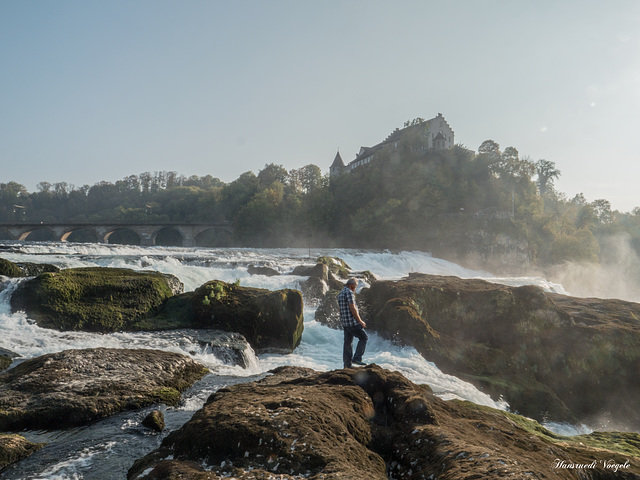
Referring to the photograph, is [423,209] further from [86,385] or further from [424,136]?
[86,385]

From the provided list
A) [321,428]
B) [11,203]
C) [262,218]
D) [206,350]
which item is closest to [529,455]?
[321,428]

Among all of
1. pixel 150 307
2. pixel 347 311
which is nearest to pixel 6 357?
pixel 150 307

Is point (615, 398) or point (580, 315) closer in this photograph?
point (615, 398)

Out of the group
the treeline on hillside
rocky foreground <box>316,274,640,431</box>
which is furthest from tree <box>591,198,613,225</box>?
rocky foreground <box>316,274,640,431</box>

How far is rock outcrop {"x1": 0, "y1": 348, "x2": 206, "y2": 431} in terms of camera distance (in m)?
5.59

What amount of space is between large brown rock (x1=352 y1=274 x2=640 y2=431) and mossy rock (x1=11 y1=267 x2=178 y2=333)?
7.07m

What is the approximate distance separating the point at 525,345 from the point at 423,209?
5819cm

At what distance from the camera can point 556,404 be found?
995 cm

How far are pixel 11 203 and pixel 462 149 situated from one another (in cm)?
12432

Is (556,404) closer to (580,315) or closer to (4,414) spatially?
(580,315)

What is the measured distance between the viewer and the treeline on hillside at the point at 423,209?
210 ft

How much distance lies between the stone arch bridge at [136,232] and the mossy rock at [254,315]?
183 feet

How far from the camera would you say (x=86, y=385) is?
20.6ft

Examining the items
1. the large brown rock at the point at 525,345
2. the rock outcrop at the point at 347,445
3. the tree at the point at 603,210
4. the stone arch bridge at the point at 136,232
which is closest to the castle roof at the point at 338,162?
the stone arch bridge at the point at 136,232
